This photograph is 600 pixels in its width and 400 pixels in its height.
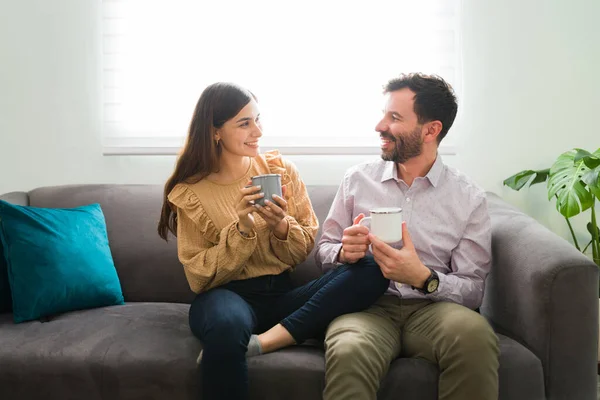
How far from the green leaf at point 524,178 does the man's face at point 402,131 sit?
2.53 feet

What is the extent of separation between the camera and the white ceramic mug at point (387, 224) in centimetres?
179

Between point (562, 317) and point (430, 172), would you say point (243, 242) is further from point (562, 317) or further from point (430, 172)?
point (562, 317)

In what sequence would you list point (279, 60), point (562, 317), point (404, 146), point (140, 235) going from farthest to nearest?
point (279, 60), point (140, 235), point (404, 146), point (562, 317)

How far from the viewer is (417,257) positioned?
6.34ft

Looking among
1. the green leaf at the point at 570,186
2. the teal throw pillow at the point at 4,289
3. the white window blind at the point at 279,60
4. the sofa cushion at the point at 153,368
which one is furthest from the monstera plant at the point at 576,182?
the teal throw pillow at the point at 4,289

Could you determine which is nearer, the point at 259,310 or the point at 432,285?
the point at 432,285

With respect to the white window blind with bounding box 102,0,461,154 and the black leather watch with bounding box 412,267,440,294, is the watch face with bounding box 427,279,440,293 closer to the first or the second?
the black leather watch with bounding box 412,267,440,294

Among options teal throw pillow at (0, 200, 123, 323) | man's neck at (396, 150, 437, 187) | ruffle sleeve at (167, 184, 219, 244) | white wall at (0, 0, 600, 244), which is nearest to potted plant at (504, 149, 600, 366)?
white wall at (0, 0, 600, 244)

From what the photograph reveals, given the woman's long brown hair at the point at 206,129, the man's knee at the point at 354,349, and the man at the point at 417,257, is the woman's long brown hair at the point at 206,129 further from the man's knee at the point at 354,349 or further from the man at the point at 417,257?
the man's knee at the point at 354,349

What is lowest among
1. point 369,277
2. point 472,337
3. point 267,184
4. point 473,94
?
point 472,337

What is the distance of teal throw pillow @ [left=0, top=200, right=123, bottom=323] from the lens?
7.26 feet

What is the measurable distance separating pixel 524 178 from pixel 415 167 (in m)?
0.82

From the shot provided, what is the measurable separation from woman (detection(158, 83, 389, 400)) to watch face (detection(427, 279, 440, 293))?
13cm

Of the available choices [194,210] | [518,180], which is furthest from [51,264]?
[518,180]
